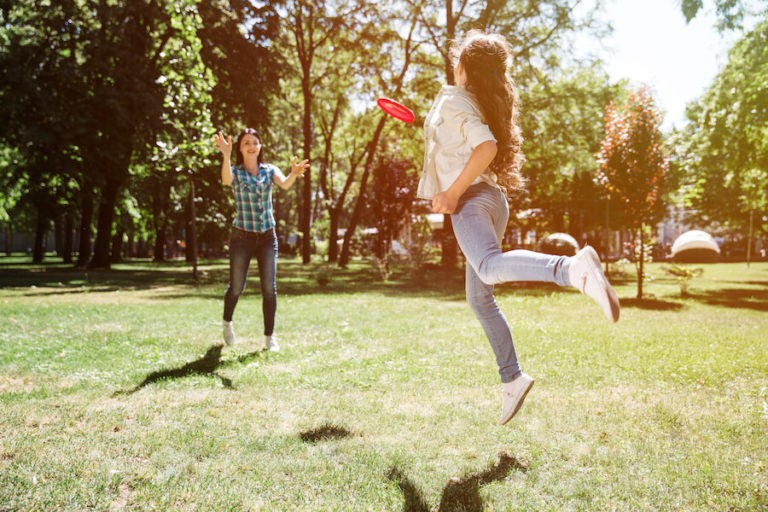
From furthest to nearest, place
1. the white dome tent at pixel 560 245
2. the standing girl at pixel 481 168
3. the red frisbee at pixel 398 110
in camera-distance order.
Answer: the white dome tent at pixel 560 245 → the red frisbee at pixel 398 110 → the standing girl at pixel 481 168

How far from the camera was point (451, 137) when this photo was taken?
3652 mm

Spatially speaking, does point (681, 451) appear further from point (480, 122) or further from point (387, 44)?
point (387, 44)

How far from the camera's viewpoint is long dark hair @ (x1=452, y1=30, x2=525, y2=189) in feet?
12.2

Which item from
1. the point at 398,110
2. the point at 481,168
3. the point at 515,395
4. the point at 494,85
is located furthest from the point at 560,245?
the point at 481,168

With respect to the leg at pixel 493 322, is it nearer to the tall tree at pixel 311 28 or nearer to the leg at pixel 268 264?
the leg at pixel 268 264

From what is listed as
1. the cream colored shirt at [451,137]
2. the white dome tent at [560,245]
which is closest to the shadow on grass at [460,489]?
the cream colored shirt at [451,137]

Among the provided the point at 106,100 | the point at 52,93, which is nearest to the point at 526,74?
the point at 106,100

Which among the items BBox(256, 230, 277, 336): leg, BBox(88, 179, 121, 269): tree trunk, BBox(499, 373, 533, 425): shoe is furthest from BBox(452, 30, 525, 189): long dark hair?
BBox(88, 179, 121, 269): tree trunk

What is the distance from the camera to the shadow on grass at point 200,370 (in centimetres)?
501

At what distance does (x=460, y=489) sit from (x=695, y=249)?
4811cm

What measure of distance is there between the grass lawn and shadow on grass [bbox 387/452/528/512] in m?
0.01

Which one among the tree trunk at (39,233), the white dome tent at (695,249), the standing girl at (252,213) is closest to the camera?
the standing girl at (252,213)

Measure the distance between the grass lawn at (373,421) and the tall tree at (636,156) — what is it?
714cm

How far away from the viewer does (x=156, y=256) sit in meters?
41.8
